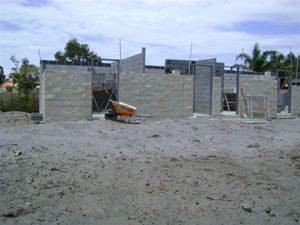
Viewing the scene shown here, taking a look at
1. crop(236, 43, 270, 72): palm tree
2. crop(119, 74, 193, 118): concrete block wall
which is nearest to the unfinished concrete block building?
crop(119, 74, 193, 118): concrete block wall

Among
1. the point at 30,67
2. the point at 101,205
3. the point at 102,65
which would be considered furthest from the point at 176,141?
the point at 30,67

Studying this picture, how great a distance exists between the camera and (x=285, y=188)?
673cm

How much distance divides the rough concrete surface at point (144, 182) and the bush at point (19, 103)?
15.5 m

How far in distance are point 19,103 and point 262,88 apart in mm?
15728

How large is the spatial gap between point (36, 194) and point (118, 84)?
38.2ft

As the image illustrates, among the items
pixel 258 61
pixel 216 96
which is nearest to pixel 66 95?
pixel 216 96

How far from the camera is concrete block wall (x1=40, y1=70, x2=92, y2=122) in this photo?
15.8 m

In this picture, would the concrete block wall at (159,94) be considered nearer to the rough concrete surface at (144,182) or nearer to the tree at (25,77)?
the rough concrete surface at (144,182)

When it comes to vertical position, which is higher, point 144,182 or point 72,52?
point 72,52

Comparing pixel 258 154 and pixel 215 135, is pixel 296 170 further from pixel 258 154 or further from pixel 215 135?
pixel 215 135

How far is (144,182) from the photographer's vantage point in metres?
6.48

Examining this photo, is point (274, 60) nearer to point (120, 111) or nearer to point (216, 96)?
point (216, 96)

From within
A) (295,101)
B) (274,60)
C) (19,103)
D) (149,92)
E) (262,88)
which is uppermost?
(274,60)

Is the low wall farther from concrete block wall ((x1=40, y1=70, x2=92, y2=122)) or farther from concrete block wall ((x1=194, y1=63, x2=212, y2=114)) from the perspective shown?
concrete block wall ((x1=40, y1=70, x2=92, y2=122))
